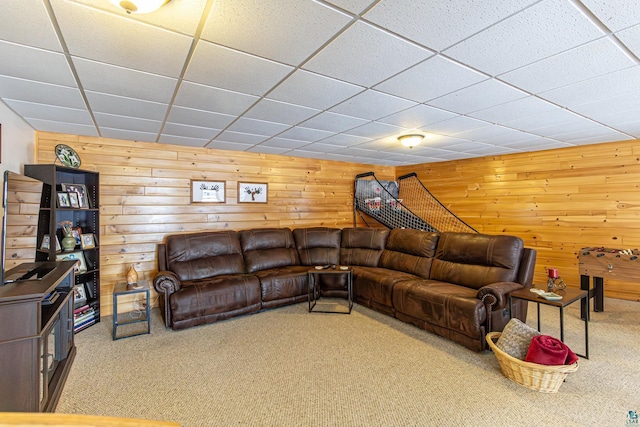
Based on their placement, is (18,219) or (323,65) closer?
(323,65)

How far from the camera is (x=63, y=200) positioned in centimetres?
343

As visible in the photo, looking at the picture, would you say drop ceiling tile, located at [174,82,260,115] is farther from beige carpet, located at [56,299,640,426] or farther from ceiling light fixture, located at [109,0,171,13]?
beige carpet, located at [56,299,640,426]

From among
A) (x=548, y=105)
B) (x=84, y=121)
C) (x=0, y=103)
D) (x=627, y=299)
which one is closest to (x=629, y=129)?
(x=548, y=105)

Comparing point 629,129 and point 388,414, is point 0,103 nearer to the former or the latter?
point 388,414

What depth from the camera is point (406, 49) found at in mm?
1836

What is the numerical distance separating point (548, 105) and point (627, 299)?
3560mm

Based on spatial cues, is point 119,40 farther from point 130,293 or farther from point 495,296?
point 495,296

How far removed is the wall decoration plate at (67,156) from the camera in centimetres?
355

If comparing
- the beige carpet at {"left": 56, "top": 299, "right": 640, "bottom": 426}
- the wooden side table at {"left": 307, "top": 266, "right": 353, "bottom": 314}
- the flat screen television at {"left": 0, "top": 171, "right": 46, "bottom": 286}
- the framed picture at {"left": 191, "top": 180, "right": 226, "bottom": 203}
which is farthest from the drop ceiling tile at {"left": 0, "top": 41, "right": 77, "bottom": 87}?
the wooden side table at {"left": 307, "top": 266, "right": 353, "bottom": 314}

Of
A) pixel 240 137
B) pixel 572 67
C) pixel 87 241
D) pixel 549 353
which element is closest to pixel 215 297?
pixel 87 241

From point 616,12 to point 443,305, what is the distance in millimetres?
2623

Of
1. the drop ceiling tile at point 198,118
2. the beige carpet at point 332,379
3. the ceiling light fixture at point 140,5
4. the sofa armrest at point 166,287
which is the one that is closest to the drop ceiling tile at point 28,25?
the ceiling light fixture at point 140,5

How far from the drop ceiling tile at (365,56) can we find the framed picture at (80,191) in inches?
128

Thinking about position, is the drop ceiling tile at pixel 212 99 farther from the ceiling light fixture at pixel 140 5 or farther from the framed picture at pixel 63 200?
the framed picture at pixel 63 200
